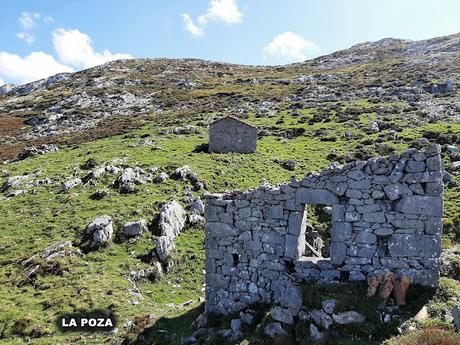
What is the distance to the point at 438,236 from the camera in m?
11.2

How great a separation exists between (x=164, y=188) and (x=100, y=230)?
829 centimetres

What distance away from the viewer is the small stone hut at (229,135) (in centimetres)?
4505

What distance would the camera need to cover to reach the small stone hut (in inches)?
1773

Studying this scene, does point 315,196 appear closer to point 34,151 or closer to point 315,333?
point 315,333

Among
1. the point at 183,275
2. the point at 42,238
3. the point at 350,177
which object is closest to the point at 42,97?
the point at 42,238

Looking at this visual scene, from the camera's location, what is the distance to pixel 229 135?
149 ft

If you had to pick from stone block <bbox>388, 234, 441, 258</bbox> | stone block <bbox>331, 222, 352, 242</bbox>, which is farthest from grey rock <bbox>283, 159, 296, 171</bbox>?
stone block <bbox>388, 234, 441, 258</bbox>

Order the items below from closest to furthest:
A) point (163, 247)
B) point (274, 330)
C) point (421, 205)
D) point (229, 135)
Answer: point (274, 330) → point (421, 205) → point (163, 247) → point (229, 135)

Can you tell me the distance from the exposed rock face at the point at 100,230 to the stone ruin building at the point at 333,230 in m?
10.6

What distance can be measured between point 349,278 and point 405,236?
1.95m

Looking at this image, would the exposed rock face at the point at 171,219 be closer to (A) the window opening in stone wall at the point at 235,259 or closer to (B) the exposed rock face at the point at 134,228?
(B) the exposed rock face at the point at 134,228

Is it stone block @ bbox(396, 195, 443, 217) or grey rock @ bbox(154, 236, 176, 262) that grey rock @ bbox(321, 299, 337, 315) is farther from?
grey rock @ bbox(154, 236, 176, 262)

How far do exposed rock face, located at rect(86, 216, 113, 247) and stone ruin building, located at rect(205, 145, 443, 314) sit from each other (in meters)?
10.6

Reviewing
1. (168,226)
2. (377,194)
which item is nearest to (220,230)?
(377,194)
